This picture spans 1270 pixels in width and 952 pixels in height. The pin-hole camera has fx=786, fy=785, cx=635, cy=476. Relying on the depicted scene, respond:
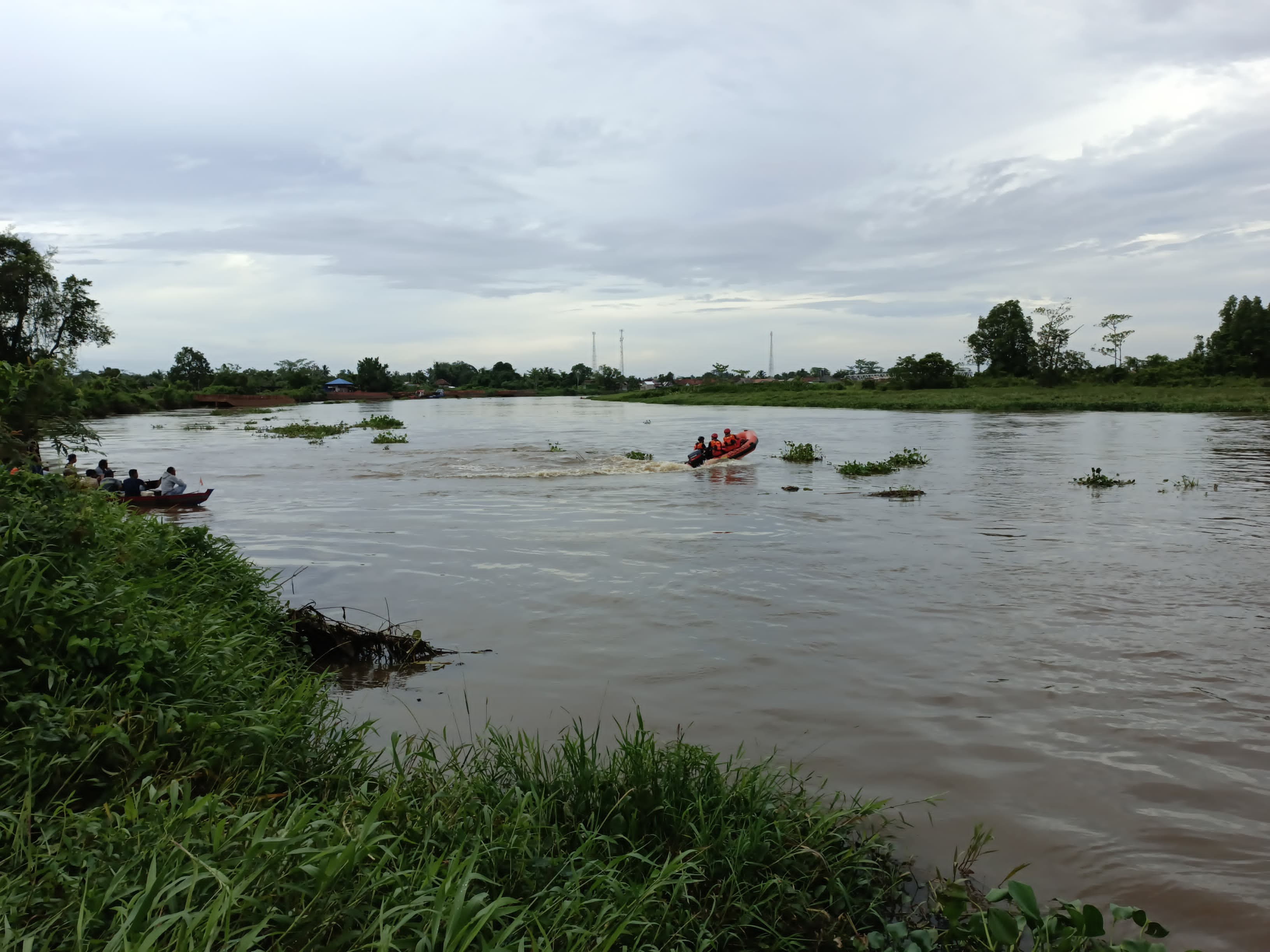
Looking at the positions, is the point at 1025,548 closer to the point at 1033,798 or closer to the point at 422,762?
the point at 1033,798

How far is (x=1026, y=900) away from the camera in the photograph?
2906 millimetres

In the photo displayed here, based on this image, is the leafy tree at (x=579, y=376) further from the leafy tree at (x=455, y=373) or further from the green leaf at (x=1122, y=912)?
the green leaf at (x=1122, y=912)

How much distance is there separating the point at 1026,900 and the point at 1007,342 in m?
86.7

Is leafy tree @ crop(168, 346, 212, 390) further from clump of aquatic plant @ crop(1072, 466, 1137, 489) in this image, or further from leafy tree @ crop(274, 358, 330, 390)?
clump of aquatic plant @ crop(1072, 466, 1137, 489)

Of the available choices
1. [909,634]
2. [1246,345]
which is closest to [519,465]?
[909,634]

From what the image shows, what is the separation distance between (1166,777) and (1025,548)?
272 inches

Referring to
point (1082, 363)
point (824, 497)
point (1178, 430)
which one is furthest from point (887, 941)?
point (1082, 363)

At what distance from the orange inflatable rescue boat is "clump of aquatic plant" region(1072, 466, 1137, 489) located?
9.30 m

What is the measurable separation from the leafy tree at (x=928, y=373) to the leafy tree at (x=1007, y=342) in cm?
544

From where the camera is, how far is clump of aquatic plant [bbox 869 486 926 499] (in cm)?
1619

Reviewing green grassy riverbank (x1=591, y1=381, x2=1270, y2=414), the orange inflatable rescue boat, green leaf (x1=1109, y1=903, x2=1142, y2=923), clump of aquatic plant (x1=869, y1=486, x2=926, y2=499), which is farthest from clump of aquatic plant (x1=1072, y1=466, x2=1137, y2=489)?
green grassy riverbank (x1=591, y1=381, x2=1270, y2=414)

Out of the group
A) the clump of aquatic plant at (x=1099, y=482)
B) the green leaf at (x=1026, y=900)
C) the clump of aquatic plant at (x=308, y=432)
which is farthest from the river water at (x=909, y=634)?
the clump of aquatic plant at (x=308, y=432)

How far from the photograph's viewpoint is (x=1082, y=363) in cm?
7544

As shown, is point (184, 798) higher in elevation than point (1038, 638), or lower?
higher
